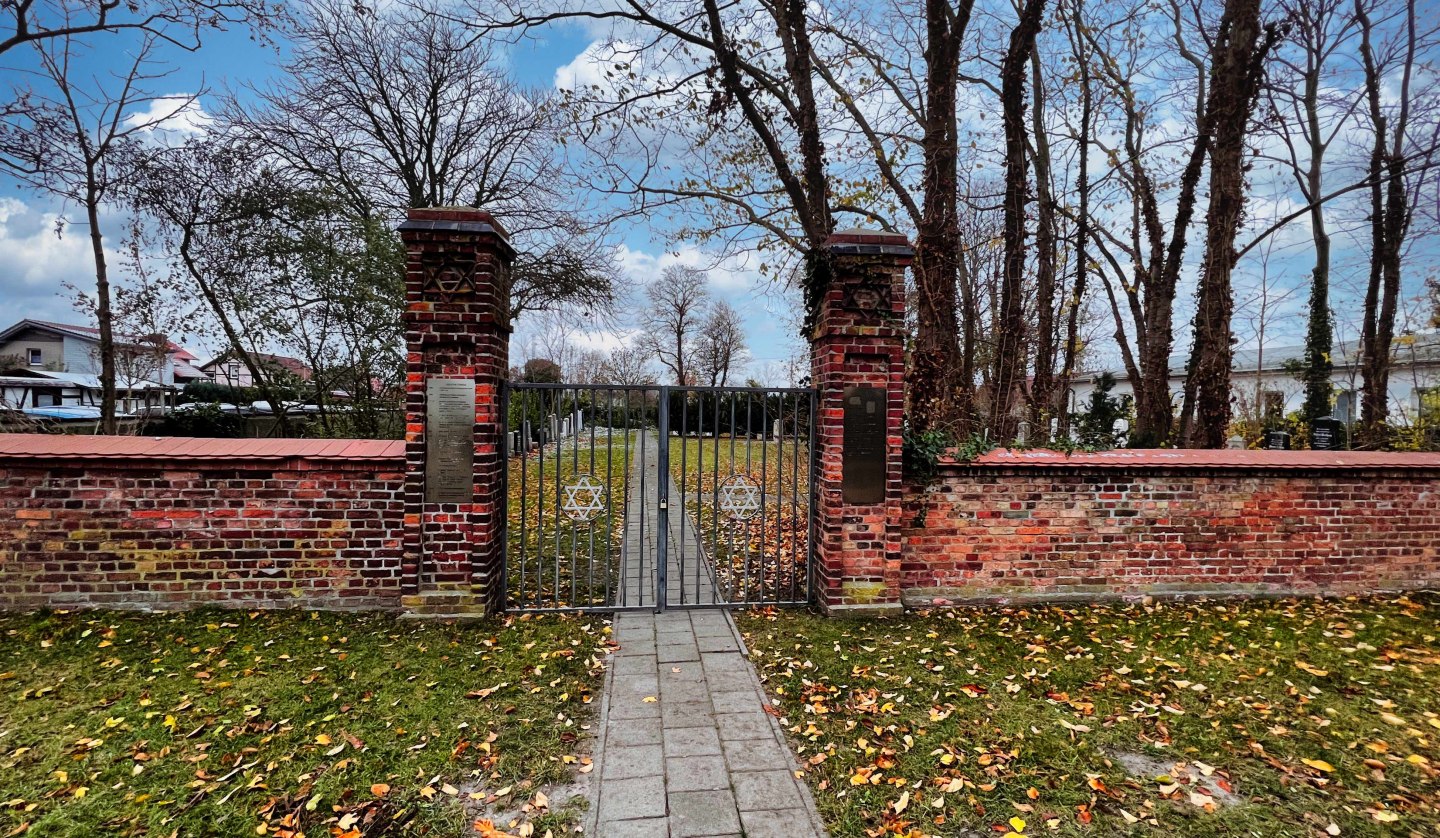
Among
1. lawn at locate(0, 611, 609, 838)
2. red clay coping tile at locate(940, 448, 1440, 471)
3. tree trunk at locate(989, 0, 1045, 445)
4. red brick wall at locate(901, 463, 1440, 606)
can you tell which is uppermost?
tree trunk at locate(989, 0, 1045, 445)

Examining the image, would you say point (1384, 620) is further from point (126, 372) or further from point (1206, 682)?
point (126, 372)

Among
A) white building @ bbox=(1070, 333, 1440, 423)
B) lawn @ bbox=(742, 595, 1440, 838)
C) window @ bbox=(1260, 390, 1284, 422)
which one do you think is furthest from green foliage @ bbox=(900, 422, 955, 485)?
window @ bbox=(1260, 390, 1284, 422)

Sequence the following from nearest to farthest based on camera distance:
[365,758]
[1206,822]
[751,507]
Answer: [1206,822]
[365,758]
[751,507]

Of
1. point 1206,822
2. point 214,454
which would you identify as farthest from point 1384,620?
point 214,454

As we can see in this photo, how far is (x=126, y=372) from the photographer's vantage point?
13.3 m

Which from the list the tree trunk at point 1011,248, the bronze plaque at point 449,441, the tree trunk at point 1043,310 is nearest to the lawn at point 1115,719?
the bronze plaque at point 449,441

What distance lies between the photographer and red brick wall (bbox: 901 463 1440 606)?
16.7 feet

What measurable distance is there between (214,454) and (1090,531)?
7.03 m

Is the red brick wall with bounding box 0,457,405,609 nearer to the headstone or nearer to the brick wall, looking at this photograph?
the brick wall

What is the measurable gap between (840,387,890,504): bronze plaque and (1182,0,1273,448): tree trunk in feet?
21.0

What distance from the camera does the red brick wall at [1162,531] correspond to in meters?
5.10

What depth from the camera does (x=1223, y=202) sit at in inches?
317

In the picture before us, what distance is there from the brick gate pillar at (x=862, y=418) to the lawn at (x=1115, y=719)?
0.42 metres

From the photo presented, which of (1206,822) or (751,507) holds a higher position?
(751,507)
